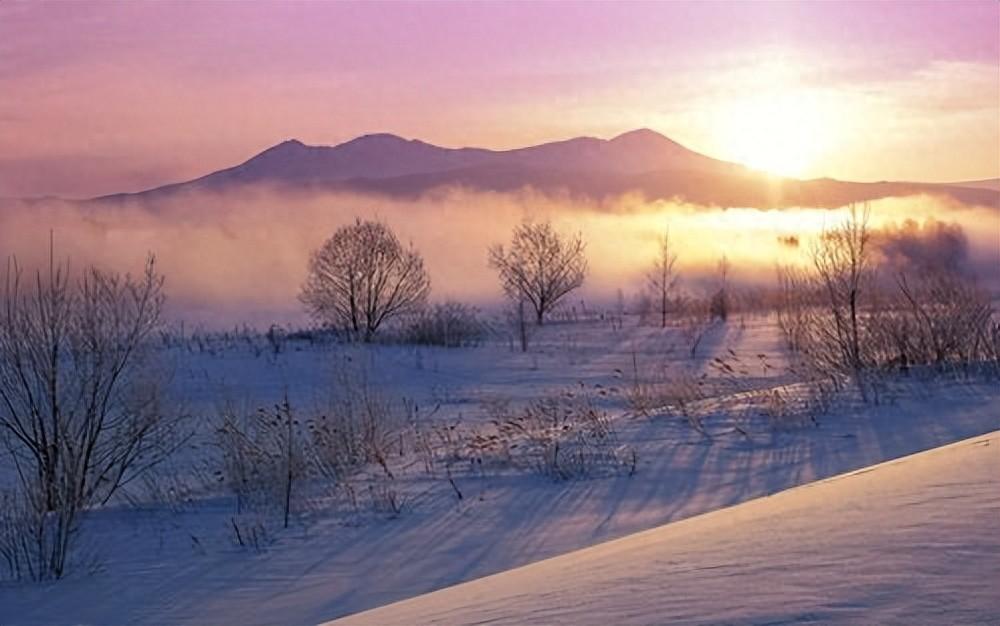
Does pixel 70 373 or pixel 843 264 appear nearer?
pixel 70 373

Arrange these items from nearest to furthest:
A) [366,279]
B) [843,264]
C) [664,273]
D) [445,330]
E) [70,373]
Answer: [70,373] → [843,264] → [445,330] → [366,279] → [664,273]

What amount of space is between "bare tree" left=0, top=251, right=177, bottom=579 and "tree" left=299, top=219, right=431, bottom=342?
31.0 meters

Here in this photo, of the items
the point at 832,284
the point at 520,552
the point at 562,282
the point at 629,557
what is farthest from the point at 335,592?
the point at 562,282

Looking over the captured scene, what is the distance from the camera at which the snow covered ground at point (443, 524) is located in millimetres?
8336

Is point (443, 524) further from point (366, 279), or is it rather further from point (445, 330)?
point (366, 279)

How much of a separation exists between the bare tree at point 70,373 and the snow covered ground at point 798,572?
681 centimetres

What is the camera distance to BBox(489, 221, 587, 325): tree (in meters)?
51.9

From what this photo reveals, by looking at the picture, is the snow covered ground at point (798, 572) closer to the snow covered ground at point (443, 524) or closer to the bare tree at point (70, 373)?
the snow covered ground at point (443, 524)

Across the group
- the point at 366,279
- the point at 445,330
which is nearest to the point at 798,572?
the point at 445,330

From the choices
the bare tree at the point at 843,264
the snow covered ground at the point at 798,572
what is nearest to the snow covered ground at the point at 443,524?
the snow covered ground at the point at 798,572

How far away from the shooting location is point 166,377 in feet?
54.3

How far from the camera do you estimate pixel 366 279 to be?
44781 millimetres

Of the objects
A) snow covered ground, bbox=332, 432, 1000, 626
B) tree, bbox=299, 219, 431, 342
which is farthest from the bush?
snow covered ground, bbox=332, 432, 1000, 626

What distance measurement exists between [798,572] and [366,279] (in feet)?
134
